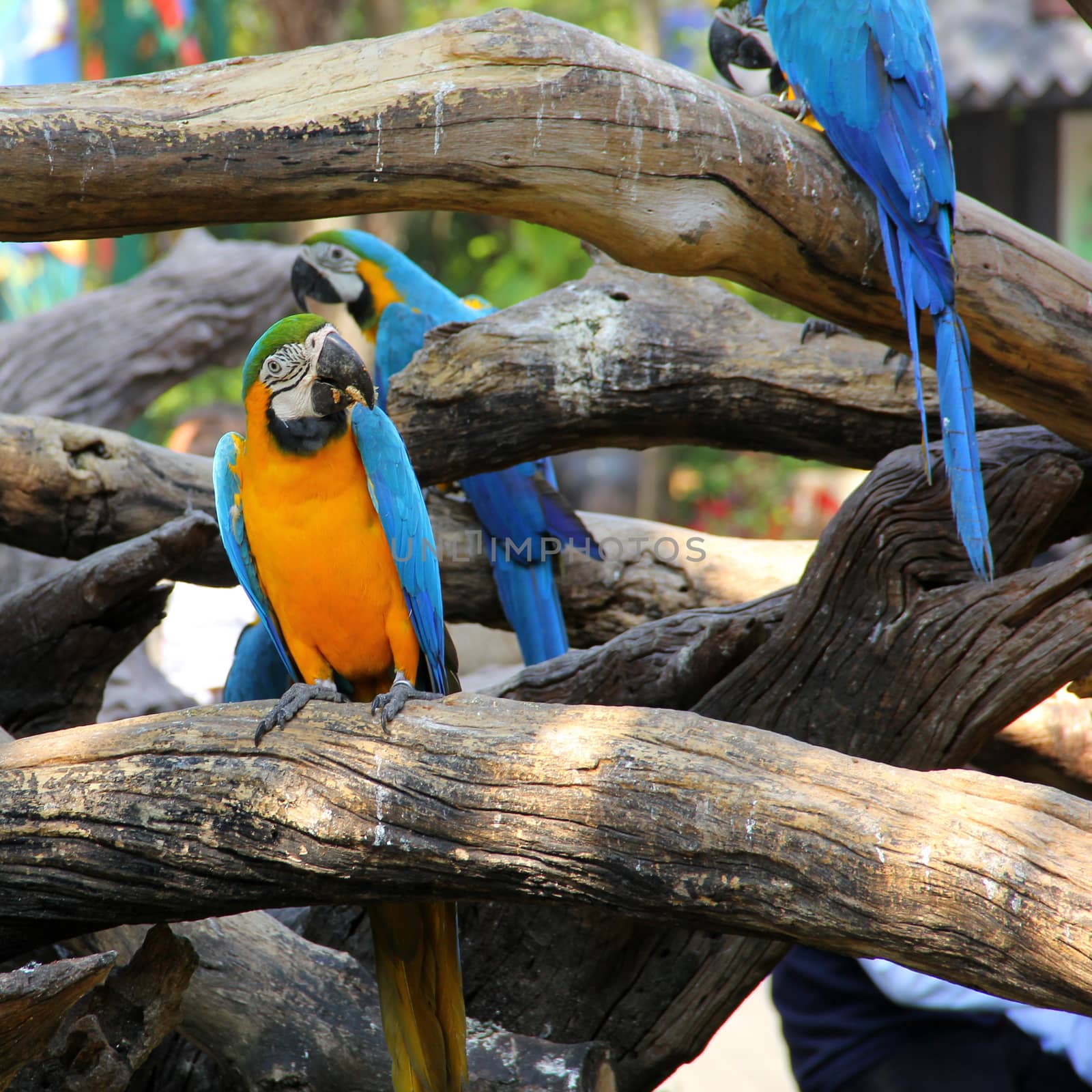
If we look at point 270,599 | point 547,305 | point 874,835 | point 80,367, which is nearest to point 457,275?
point 80,367

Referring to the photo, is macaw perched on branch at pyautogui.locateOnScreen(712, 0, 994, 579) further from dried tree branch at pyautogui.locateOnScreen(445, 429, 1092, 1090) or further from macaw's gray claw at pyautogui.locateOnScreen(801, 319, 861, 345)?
macaw's gray claw at pyautogui.locateOnScreen(801, 319, 861, 345)

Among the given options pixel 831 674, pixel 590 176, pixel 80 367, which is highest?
pixel 80 367

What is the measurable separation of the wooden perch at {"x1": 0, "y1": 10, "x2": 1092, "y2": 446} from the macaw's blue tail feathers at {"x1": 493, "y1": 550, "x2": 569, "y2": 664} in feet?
3.63

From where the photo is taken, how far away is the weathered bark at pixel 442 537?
8.04ft

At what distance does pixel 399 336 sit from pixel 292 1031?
1.77 metres

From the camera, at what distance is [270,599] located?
72.9 inches

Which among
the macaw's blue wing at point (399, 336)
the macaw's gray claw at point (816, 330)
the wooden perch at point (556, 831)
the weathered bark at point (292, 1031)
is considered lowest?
the weathered bark at point (292, 1031)

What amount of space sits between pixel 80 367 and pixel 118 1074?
266 cm

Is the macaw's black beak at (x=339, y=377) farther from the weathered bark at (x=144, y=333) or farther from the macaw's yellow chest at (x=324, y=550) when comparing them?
the weathered bark at (x=144, y=333)

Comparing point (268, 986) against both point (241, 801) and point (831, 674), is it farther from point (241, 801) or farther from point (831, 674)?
point (831, 674)

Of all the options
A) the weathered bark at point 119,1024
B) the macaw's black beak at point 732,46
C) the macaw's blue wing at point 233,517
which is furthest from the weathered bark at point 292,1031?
the macaw's black beak at point 732,46

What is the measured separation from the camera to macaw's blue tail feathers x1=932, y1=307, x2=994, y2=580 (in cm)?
171

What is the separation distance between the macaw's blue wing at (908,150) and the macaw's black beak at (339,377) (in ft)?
2.72

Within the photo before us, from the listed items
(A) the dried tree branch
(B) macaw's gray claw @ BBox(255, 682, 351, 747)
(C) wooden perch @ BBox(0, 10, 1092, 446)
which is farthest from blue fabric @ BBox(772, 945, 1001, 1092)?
(C) wooden perch @ BBox(0, 10, 1092, 446)
